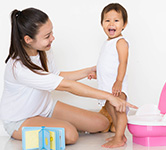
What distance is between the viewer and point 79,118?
6.52 ft

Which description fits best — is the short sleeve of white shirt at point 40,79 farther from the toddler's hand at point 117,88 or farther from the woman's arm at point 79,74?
Result: the woman's arm at point 79,74

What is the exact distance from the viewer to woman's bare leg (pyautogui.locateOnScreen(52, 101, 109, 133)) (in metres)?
1.99

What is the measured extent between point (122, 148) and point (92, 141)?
0.24 metres

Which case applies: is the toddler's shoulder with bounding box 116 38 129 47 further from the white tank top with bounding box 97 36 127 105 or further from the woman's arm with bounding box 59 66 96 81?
the woman's arm with bounding box 59 66 96 81

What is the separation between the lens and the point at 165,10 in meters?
2.52

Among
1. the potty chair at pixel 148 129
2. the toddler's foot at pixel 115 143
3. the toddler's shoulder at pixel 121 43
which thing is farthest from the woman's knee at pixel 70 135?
the toddler's shoulder at pixel 121 43

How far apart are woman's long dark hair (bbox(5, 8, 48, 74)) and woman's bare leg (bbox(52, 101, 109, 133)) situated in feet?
1.31

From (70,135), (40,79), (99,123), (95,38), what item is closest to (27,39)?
(40,79)

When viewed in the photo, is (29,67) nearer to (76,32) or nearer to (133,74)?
(76,32)

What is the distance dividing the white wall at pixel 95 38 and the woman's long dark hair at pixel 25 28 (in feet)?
2.26

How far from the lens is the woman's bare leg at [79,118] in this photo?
6.53 ft

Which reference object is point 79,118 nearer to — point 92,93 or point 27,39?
point 92,93

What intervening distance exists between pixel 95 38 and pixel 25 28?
0.86 m

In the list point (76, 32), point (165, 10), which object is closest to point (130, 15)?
point (165, 10)
